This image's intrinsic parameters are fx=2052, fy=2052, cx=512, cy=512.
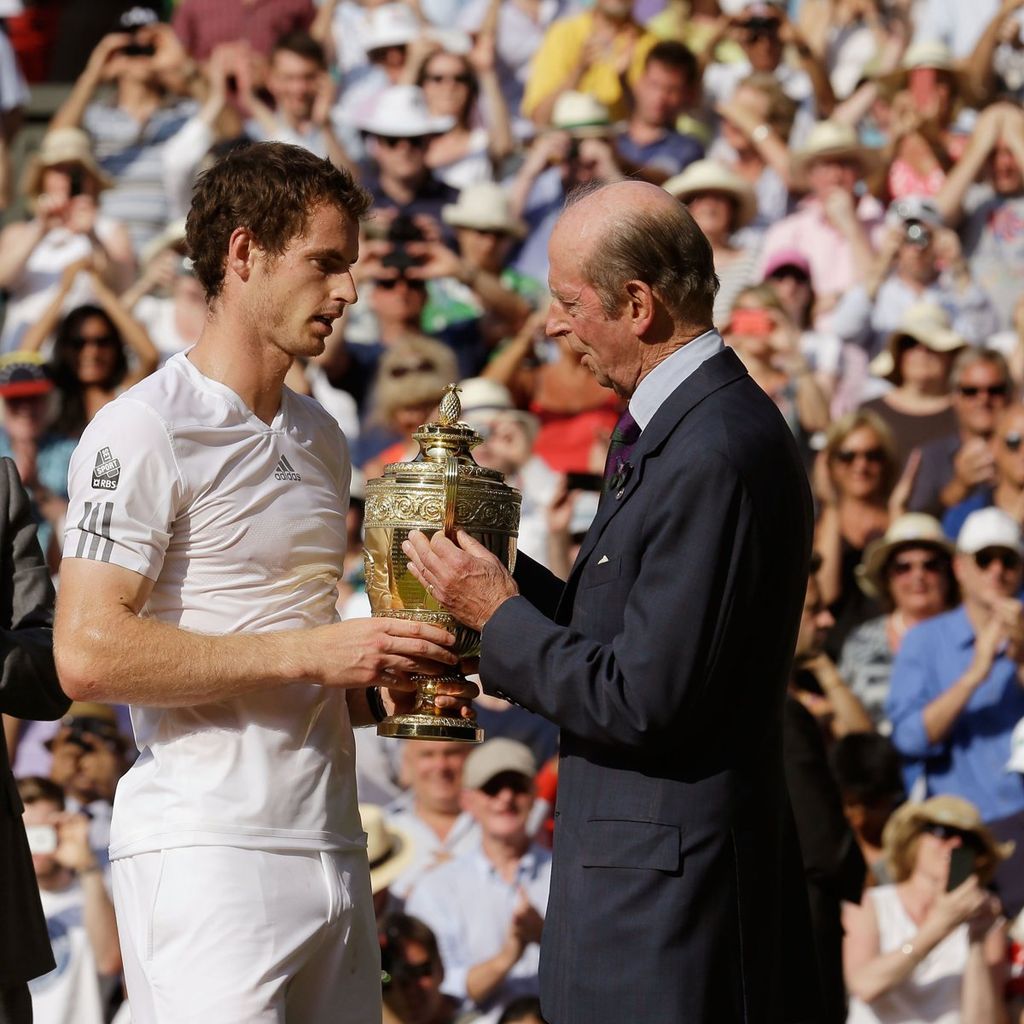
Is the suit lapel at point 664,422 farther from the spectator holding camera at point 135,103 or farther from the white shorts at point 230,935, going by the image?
the spectator holding camera at point 135,103

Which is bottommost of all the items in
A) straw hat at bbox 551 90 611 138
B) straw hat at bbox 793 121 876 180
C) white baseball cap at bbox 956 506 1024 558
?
white baseball cap at bbox 956 506 1024 558

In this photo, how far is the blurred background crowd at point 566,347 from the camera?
7066 millimetres

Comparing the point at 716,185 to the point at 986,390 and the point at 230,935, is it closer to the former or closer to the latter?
the point at 986,390

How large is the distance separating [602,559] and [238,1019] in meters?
1.06

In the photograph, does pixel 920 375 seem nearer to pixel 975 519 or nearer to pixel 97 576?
pixel 975 519

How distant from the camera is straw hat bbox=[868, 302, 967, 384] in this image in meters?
9.36

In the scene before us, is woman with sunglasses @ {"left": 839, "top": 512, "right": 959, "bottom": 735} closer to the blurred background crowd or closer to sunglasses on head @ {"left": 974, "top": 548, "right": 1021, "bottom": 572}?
the blurred background crowd

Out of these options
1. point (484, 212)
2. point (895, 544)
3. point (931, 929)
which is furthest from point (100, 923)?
point (484, 212)

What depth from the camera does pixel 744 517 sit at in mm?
3666

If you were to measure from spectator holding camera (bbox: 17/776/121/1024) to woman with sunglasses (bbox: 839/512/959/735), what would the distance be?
2.99 m

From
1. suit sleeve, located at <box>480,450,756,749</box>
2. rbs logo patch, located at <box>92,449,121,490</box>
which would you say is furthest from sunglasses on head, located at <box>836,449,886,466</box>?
rbs logo patch, located at <box>92,449,121,490</box>

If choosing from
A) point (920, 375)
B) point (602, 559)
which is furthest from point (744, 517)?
point (920, 375)

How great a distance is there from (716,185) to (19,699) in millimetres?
6492

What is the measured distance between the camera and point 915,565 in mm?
8203
